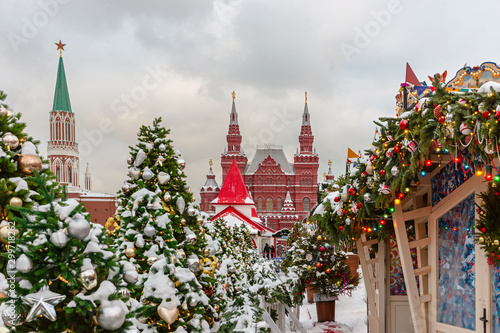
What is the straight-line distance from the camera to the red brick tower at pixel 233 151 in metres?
60.8

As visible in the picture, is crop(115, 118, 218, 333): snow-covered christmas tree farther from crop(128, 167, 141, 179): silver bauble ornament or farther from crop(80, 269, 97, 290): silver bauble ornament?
crop(80, 269, 97, 290): silver bauble ornament

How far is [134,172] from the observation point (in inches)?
204

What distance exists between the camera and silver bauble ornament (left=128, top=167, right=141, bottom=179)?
5.18 metres

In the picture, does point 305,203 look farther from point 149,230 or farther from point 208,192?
point 149,230

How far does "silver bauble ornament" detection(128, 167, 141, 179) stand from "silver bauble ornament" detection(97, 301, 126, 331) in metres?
3.25

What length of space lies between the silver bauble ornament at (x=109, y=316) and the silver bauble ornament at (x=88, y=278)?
13 cm

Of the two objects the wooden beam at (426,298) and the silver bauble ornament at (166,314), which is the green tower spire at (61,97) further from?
the silver bauble ornament at (166,314)

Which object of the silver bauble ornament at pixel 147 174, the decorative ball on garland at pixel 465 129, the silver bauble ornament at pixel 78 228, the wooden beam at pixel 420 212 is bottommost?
the wooden beam at pixel 420 212

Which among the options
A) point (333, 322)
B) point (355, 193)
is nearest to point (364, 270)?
point (355, 193)

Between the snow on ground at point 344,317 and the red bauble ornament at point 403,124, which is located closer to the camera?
the red bauble ornament at point 403,124

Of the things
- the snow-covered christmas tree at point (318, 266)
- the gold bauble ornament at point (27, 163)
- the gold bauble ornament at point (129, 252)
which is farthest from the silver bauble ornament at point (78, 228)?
the snow-covered christmas tree at point (318, 266)

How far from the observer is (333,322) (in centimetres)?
1202

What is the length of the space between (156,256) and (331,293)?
8.68m

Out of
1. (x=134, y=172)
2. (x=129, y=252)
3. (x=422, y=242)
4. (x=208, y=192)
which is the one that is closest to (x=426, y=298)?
(x=422, y=242)
